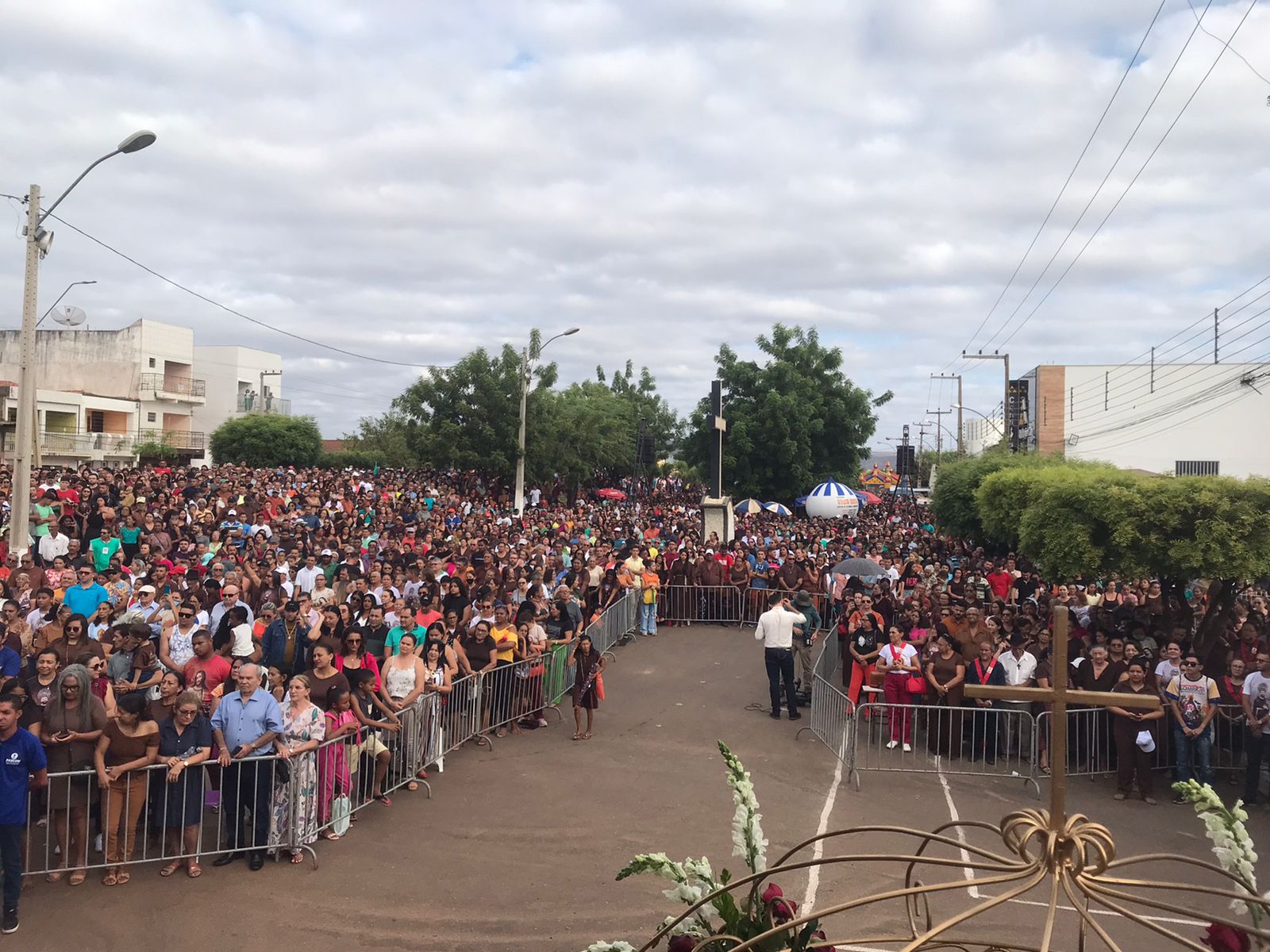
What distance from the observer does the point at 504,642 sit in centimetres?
1121

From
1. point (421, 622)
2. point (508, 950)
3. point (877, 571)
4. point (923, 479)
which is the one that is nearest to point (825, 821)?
point (508, 950)

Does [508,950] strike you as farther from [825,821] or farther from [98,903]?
[825,821]

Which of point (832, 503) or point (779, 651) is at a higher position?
point (832, 503)

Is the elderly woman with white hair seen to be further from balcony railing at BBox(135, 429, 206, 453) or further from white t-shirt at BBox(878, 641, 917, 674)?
balcony railing at BBox(135, 429, 206, 453)

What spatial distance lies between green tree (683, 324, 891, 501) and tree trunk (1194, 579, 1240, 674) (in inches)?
1216

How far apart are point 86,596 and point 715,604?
11.8m

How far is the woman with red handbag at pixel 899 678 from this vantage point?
11133 millimetres

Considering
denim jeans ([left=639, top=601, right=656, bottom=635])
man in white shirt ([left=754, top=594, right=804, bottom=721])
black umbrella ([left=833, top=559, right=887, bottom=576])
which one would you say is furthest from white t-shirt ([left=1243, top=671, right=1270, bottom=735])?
denim jeans ([left=639, top=601, right=656, bottom=635])

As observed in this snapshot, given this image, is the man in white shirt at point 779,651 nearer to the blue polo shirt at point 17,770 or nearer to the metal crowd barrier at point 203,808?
the metal crowd barrier at point 203,808

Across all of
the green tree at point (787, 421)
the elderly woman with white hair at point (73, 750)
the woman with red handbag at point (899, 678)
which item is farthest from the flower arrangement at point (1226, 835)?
the green tree at point (787, 421)

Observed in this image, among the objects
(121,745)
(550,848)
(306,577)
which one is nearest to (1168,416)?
(306,577)

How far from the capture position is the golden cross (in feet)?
7.25

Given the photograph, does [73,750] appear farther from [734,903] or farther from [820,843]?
[820,843]

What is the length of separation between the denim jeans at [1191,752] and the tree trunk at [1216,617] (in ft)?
9.86
